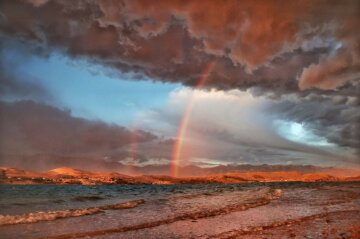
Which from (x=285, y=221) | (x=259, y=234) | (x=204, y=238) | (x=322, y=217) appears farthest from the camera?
(x=322, y=217)

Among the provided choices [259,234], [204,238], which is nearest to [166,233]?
[204,238]

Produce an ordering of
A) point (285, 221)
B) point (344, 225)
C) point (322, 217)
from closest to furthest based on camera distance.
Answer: point (344, 225)
point (285, 221)
point (322, 217)

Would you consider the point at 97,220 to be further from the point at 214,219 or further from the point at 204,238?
the point at 204,238

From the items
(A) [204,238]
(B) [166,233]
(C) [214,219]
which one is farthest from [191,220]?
(A) [204,238]

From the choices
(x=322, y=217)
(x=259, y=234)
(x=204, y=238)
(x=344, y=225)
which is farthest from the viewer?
(x=322, y=217)

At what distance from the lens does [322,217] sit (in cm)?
2883

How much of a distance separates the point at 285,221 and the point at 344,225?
4030 millimetres

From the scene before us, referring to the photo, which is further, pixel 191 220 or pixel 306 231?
pixel 191 220

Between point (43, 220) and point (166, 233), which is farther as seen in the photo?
point (43, 220)

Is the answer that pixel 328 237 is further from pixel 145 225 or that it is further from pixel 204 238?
pixel 145 225

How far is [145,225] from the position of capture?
24.3 meters

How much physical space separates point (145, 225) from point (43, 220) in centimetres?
845

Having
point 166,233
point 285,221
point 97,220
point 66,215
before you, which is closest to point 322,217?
point 285,221

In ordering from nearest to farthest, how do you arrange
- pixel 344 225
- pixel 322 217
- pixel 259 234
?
pixel 259 234 → pixel 344 225 → pixel 322 217
